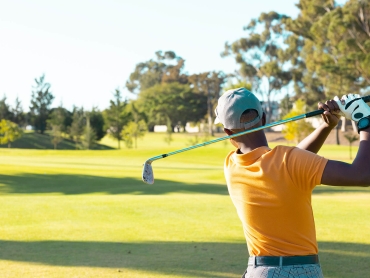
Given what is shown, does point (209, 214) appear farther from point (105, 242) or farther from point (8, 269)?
point (8, 269)

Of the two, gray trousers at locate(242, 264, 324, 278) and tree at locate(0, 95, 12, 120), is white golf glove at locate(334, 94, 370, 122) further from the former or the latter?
tree at locate(0, 95, 12, 120)

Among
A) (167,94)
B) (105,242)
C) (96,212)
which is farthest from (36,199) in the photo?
(167,94)

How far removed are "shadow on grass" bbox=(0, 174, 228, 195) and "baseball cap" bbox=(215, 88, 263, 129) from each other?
1450cm

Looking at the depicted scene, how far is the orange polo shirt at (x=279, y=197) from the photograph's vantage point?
9.10 feet

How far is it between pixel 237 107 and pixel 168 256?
4.88m

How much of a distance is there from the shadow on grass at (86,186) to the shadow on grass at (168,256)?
9222 mm

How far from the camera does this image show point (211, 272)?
676 centimetres

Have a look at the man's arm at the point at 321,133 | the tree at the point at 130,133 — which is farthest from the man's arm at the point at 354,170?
the tree at the point at 130,133

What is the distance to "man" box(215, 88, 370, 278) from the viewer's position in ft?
9.09

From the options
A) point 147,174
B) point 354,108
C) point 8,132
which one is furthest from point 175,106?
point 354,108

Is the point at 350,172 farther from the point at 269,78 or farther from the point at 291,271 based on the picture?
the point at 269,78

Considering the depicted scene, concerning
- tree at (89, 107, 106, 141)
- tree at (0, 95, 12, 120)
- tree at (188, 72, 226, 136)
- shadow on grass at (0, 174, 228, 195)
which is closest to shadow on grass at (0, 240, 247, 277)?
shadow on grass at (0, 174, 228, 195)

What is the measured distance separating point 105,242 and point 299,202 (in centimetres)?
617

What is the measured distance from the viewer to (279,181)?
285 centimetres
